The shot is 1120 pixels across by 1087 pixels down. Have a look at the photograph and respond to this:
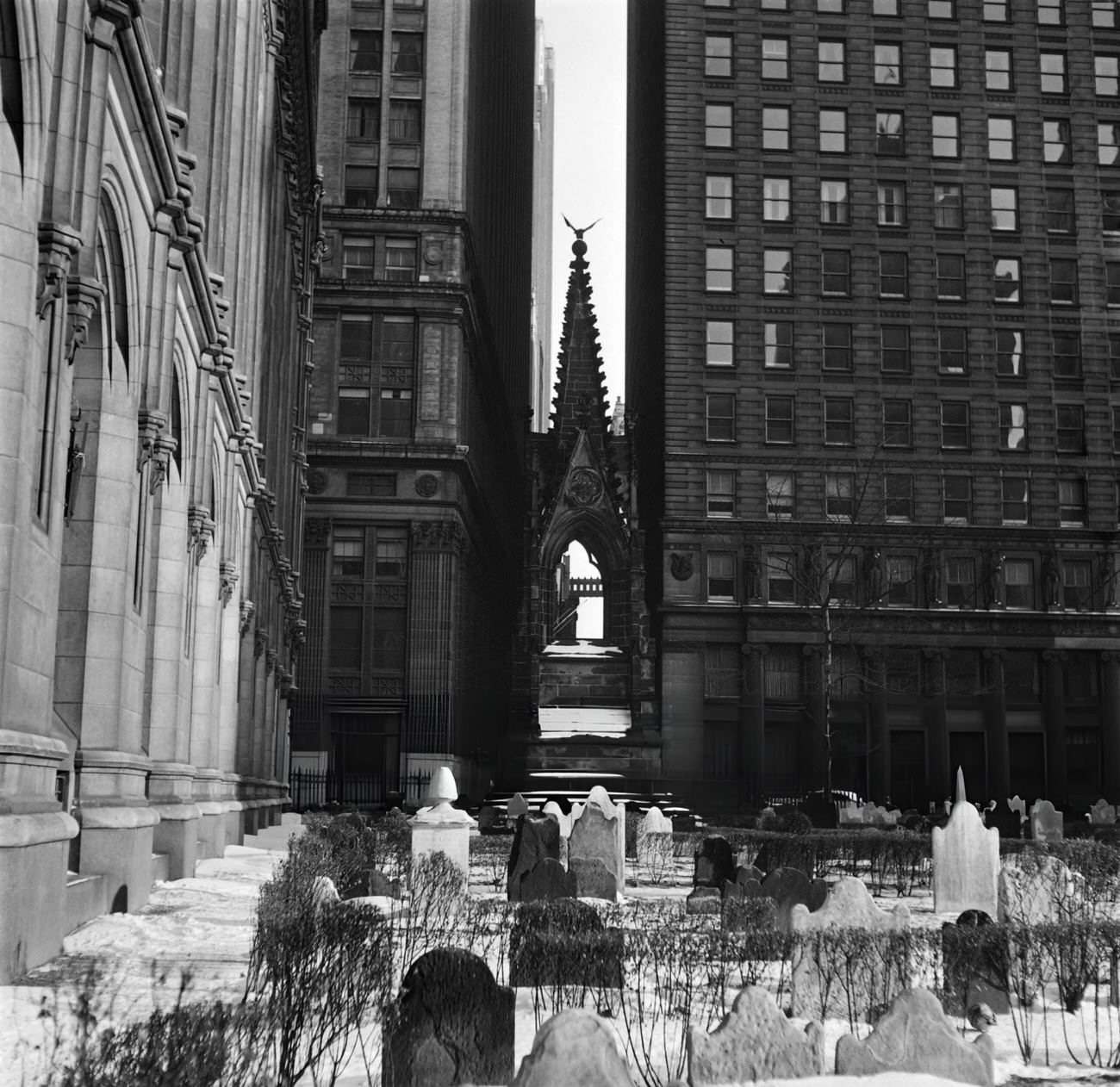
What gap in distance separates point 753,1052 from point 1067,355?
7542 centimetres

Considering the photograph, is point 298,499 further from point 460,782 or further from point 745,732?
point 745,732

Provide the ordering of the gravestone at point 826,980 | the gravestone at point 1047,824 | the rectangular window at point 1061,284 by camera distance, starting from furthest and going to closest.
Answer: the rectangular window at point 1061,284, the gravestone at point 1047,824, the gravestone at point 826,980

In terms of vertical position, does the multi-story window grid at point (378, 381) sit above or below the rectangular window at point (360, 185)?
below

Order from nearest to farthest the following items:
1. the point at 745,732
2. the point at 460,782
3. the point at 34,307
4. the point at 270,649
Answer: the point at 34,307 < the point at 270,649 < the point at 460,782 < the point at 745,732

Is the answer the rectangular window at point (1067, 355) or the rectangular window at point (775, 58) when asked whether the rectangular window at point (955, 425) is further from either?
the rectangular window at point (775, 58)

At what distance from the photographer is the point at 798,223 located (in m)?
78.9

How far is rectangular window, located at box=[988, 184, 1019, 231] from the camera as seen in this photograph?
262 ft

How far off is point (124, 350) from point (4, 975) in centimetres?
1054

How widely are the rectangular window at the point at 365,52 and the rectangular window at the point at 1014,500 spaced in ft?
120

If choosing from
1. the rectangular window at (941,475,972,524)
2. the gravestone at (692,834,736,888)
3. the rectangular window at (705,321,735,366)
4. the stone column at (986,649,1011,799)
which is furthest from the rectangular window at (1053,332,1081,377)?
the gravestone at (692,834,736,888)

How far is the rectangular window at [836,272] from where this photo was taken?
78750 mm

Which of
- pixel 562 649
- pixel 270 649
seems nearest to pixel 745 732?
pixel 562 649

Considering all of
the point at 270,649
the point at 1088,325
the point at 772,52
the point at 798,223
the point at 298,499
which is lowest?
the point at 270,649

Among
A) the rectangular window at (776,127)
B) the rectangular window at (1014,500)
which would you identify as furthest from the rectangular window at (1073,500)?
the rectangular window at (776,127)
